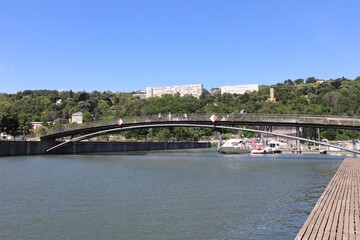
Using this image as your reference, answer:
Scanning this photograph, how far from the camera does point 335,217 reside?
1437 cm

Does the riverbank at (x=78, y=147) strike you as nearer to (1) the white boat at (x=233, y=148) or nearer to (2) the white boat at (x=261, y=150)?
(1) the white boat at (x=233, y=148)

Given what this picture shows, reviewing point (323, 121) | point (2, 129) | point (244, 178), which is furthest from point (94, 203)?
point (2, 129)

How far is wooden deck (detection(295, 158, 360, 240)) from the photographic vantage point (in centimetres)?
1183

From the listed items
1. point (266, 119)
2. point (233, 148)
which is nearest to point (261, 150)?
point (233, 148)

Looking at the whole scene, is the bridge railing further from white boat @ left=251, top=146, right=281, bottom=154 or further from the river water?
white boat @ left=251, top=146, right=281, bottom=154

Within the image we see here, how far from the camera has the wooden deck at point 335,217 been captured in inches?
466

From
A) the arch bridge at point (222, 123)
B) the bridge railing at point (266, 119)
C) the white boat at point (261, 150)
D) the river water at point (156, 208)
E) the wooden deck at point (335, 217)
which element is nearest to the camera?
the wooden deck at point (335, 217)

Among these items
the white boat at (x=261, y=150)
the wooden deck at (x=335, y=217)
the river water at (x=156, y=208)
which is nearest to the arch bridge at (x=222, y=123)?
the river water at (x=156, y=208)

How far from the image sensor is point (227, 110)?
12688 centimetres

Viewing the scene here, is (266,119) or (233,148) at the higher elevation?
(266,119)

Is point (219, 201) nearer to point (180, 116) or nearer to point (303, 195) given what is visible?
point (303, 195)

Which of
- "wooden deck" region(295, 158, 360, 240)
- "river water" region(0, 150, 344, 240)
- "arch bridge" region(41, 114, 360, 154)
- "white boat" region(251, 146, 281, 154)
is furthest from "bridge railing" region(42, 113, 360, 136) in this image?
"wooden deck" region(295, 158, 360, 240)

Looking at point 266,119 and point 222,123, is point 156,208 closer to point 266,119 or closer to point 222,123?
point 266,119

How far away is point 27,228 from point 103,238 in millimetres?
3510
